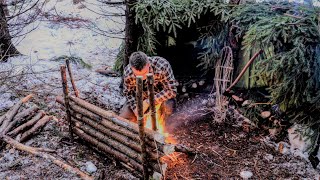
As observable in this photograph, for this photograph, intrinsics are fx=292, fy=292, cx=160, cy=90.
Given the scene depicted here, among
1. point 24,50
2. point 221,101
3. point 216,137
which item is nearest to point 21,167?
point 216,137

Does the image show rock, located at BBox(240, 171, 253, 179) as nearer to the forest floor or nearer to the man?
the forest floor

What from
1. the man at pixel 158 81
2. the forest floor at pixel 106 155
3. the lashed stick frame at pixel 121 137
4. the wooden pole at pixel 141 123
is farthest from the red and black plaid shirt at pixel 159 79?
the wooden pole at pixel 141 123

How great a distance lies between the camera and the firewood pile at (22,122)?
16.7ft

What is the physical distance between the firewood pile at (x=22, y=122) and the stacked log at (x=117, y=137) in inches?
24.0

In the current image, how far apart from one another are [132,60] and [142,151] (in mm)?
1391

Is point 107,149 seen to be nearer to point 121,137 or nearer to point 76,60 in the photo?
point 121,137

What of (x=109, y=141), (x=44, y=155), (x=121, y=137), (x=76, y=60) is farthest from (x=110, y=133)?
(x=76, y=60)

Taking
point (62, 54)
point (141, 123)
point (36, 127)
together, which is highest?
point (62, 54)

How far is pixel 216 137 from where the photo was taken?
216 inches

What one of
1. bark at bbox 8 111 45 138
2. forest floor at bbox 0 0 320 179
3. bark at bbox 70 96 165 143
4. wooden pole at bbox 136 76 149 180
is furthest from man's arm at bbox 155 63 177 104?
bark at bbox 8 111 45 138

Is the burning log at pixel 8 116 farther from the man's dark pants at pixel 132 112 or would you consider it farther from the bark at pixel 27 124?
the man's dark pants at pixel 132 112

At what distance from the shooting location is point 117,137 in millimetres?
4398

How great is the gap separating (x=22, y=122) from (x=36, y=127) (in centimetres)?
34

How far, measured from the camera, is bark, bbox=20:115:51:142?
202 inches
